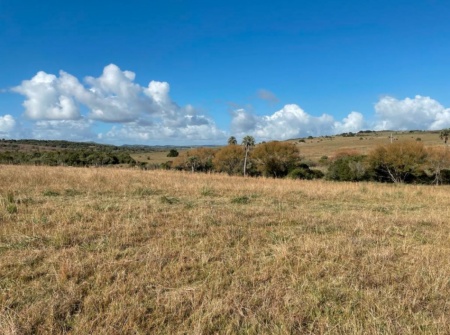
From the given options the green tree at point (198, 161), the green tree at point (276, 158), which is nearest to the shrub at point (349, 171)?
the green tree at point (276, 158)

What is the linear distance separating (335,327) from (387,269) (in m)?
2.03

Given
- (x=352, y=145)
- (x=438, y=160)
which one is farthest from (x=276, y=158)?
(x=352, y=145)

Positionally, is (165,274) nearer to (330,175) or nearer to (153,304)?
(153,304)

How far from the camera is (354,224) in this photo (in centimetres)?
782

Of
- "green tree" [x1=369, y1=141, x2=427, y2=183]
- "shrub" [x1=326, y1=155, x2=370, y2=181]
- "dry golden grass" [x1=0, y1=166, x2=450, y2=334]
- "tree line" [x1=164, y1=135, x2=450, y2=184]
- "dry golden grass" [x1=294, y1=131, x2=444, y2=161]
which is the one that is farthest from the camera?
"dry golden grass" [x1=294, y1=131, x2=444, y2=161]

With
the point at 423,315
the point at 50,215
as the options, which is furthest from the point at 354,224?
the point at 50,215

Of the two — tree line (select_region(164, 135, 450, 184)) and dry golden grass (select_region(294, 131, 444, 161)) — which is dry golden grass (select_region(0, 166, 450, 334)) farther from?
dry golden grass (select_region(294, 131, 444, 161))

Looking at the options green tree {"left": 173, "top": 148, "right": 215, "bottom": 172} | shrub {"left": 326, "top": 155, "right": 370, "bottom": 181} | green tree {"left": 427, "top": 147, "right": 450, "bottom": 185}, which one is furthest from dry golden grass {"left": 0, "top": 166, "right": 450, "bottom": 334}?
green tree {"left": 173, "top": 148, "right": 215, "bottom": 172}

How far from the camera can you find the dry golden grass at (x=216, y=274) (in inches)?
130

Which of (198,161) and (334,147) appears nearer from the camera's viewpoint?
(198,161)

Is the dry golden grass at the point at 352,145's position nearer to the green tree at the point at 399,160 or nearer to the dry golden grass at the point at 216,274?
the green tree at the point at 399,160

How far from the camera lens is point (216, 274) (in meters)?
4.46

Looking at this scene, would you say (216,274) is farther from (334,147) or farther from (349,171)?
(334,147)

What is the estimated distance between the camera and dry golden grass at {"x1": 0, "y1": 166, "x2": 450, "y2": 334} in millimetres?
3311
